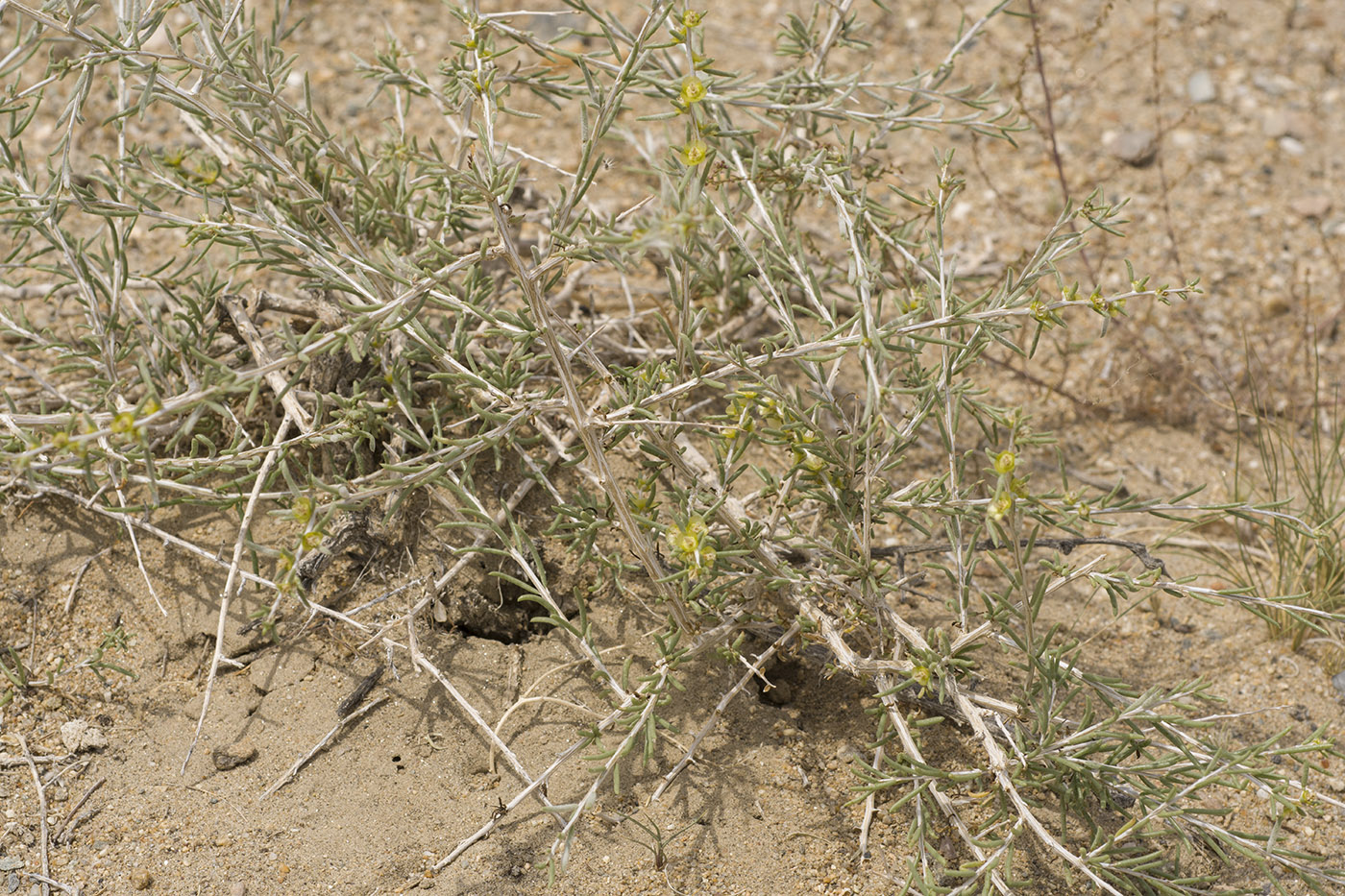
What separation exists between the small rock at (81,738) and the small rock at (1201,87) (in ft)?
15.0

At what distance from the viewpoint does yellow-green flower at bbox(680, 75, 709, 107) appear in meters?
1.64

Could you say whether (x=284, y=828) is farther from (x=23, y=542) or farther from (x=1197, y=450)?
(x=1197, y=450)

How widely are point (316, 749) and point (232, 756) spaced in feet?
0.59

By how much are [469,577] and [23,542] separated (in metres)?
1.07

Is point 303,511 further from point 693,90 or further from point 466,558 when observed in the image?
point 693,90

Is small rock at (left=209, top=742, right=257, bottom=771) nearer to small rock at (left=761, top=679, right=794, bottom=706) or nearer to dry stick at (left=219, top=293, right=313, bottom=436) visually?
dry stick at (left=219, top=293, right=313, bottom=436)

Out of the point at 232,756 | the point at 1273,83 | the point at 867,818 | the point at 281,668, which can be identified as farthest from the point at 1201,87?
the point at 232,756

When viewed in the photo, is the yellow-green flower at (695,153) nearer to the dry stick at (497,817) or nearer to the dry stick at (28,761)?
the dry stick at (497,817)

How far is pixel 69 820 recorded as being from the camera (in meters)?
2.09

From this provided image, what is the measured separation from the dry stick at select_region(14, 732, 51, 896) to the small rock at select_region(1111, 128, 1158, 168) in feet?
13.6

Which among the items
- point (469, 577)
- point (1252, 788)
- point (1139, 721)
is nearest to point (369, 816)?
point (469, 577)

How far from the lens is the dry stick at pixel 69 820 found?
2.07 m

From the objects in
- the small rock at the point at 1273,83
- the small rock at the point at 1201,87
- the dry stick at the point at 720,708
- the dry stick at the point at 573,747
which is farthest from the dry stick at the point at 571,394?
the small rock at the point at 1273,83

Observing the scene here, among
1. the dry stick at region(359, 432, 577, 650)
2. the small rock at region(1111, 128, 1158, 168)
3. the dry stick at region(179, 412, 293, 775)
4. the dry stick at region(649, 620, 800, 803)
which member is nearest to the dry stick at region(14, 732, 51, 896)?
the dry stick at region(179, 412, 293, 775)
